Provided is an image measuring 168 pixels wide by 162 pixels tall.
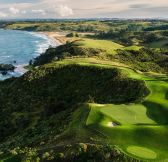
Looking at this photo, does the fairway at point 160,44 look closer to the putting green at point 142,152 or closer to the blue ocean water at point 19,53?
the blue ocean water at point 19,53

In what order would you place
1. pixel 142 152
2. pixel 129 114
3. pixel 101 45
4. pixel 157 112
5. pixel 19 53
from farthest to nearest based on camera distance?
pixel 19 53 → pixel 101 45 → pixel 157 112 → pixel 129 114 → pixel 142 152

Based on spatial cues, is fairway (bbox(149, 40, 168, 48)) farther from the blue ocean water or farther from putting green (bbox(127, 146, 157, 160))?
putting green (bbox(127, 146, 157, 160))

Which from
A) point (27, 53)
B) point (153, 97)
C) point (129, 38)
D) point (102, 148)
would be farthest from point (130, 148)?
point (129, 38)

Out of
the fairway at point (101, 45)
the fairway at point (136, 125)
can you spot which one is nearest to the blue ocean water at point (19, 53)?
the fairway at point (101, 45)

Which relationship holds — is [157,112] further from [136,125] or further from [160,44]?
[160,44]

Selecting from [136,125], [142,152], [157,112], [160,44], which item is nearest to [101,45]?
[160,44]

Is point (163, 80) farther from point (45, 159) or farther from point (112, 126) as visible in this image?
point (45, 159)

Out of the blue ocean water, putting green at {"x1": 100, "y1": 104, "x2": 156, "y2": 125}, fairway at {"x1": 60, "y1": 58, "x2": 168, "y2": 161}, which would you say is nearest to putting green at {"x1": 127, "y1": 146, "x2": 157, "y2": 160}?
fairway at {"x1": 60, "y1": 58, "x2": 168, "y2": 161}

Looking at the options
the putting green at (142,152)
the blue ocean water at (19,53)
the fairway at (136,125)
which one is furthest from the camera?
the blue ocean water at (19,53)
